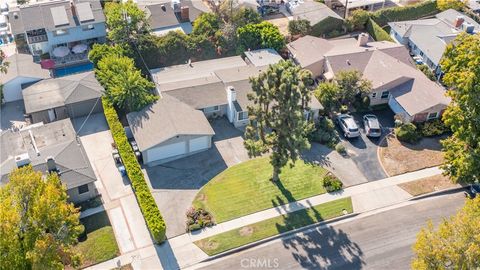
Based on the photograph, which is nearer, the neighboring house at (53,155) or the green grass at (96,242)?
the green grass at (96,242)

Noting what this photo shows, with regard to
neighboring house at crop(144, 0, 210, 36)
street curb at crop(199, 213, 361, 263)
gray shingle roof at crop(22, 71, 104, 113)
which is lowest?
street curb at crop(199, 213, 361, 263)

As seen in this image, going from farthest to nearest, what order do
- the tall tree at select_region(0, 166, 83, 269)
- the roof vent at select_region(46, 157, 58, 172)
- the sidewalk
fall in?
the roof vent at select_region(46, 157, 58, 172) < the sidewalk < the tall tree at select_region(0, 166, 83, 269)

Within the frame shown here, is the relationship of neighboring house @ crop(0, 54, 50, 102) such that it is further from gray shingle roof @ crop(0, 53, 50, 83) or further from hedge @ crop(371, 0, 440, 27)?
hedge @ crop(371, 0, 440, 27)

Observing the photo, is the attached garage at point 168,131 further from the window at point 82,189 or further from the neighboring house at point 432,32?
the neighboring house at point 432,32

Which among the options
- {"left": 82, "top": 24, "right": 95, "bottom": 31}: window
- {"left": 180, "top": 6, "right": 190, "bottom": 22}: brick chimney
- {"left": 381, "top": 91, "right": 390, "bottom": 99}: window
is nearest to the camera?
{"left": 381, "top": 91, "right": 390, "bottom": 99}: window

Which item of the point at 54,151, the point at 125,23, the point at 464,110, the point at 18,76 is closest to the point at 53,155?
the point at 54,151

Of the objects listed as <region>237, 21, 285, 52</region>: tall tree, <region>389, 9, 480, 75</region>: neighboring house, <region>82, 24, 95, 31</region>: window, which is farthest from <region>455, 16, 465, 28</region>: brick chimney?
<region>82, 24, 95, 31</region>: window

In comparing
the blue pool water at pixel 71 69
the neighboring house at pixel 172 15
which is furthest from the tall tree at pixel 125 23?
the blue pool water at pixel 71 69
